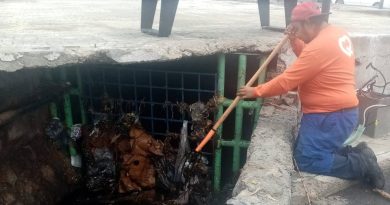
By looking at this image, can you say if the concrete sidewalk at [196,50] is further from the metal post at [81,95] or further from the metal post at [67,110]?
the metal post at [67,110]

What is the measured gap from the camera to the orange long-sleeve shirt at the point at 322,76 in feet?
10.3

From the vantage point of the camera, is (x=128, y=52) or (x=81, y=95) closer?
(x=128, y=52)

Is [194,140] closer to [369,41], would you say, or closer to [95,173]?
[95,173]

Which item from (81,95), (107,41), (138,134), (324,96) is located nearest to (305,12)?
(324,96)

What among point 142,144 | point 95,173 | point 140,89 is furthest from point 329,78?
point 95,173

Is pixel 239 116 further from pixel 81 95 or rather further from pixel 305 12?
pixel 81 95

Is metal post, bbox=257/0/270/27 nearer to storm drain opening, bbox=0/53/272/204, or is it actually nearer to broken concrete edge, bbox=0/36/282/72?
storm drain opening, bbox=0/53/272/204

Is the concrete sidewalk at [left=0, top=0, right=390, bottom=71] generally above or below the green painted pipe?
above

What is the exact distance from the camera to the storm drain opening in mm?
4328

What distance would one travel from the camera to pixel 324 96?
3.32 metres

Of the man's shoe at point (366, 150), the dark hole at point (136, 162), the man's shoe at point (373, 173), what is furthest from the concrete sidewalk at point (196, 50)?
the dark hole at point (136, 162)

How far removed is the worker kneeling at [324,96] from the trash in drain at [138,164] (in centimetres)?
118

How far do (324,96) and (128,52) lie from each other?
1.79 m

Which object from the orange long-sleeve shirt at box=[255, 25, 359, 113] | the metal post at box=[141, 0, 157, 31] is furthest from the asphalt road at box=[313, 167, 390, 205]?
the metal post at box=[141, 0, 157, 31]
